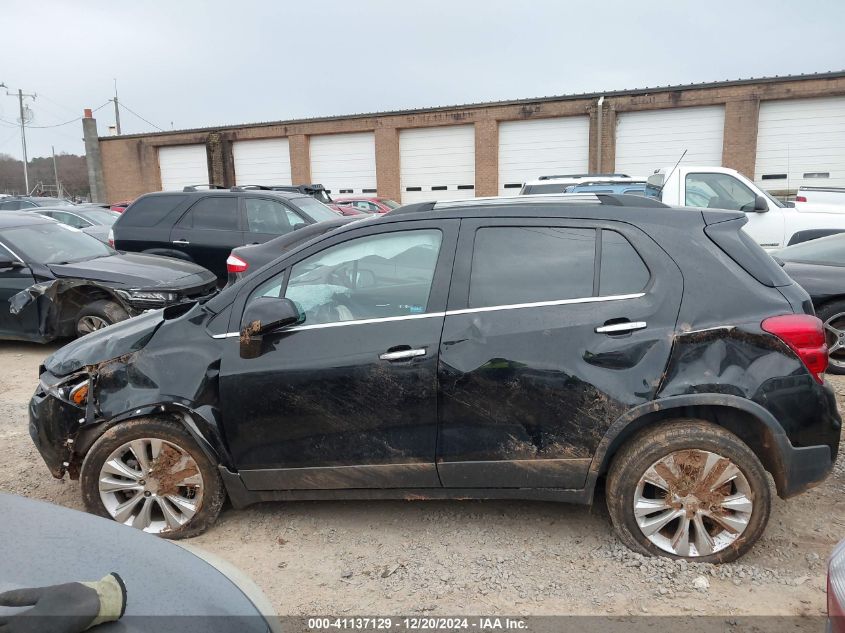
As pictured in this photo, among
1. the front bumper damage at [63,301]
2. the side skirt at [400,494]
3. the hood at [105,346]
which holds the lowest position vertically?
the side skirt at [400,494]

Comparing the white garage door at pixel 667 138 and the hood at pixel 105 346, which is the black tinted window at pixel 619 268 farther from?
the white garage door at pixel 667 138

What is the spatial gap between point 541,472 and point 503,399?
424 millimetres

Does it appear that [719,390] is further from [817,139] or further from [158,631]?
[817,139]

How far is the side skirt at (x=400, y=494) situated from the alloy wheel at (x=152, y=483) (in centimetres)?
21

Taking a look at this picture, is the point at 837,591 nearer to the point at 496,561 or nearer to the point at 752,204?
the point at 496,561

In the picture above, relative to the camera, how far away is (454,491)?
3260 mm

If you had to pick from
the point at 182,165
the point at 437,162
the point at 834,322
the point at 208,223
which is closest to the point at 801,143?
the point at 437,162

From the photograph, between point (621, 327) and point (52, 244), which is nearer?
point (621, 327)

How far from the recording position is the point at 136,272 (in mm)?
7363

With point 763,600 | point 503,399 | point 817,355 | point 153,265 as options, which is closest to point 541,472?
point 503,399

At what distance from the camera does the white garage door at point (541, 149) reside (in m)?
25.9

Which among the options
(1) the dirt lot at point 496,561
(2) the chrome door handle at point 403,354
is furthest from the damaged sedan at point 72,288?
(2) the chrome door handle at point 403,354

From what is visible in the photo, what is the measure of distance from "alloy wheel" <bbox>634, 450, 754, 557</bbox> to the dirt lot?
4.7 inches

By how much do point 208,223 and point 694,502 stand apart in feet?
26.3
